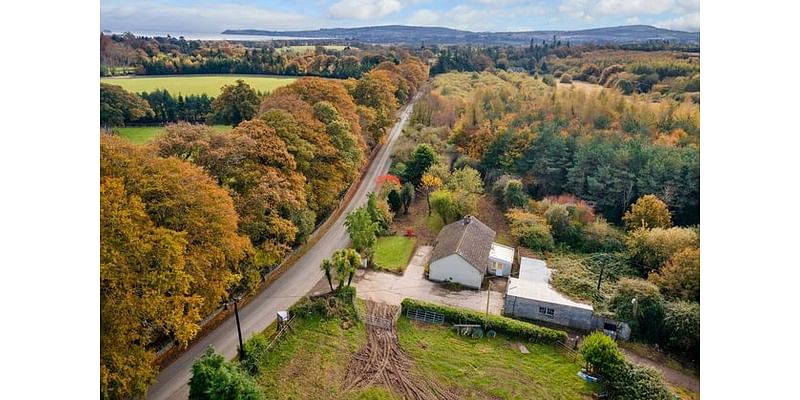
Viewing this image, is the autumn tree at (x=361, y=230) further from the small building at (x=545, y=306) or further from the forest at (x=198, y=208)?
the small building at (x=545, y=306)

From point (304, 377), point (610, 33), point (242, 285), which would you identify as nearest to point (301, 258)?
point (242, 285)

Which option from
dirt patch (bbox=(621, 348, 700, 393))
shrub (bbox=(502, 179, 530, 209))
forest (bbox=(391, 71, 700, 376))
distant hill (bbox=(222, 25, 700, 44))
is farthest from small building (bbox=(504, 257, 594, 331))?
distant hill (bbox=(222, 25, 700, 44))

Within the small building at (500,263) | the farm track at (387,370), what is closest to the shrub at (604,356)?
the farm track at (387,370)

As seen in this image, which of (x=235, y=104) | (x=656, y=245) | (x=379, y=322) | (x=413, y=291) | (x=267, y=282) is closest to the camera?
(x=379, y=322)

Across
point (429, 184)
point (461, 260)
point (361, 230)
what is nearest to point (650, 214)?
point (461, 260)

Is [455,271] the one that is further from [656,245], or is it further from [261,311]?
[656,245]

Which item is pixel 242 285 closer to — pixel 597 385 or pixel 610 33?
pixel 597 385

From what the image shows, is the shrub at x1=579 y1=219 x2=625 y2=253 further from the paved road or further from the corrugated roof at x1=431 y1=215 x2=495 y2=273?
the paved road
